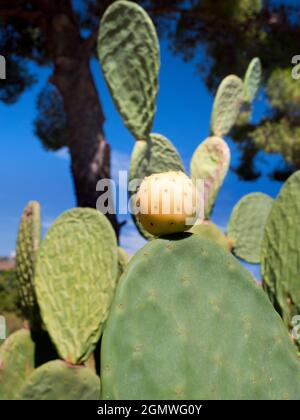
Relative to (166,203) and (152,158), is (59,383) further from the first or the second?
(166,203)

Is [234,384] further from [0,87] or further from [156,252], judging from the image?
[0,87]

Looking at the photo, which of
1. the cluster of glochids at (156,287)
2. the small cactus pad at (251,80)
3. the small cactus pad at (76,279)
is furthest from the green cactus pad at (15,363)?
the small cactus pad at (251,80)

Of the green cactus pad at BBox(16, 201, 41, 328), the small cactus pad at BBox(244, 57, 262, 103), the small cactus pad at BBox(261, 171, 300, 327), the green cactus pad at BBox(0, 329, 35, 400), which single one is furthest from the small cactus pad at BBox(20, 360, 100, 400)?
the small cactus pad at BBox(244, 57, 262, 103)

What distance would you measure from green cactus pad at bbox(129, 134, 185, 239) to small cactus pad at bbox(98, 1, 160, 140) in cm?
7

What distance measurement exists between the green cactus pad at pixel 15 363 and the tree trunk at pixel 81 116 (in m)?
2.62

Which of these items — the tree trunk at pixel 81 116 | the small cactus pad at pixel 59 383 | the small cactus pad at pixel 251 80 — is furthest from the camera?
the tree trunk at pixel 81 116

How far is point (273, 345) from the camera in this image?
98 centimetres

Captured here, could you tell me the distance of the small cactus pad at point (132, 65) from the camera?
2.52m

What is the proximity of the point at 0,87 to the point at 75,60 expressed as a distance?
2829 mm

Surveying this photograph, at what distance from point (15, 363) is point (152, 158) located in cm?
108

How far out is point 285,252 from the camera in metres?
1.53

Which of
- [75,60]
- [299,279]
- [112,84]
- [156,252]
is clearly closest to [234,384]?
[156,252]

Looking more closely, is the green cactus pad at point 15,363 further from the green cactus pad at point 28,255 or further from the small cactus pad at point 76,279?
the small cactus pad at point 76,279

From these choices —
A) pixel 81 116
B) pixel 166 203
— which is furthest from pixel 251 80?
pixel 166 203
